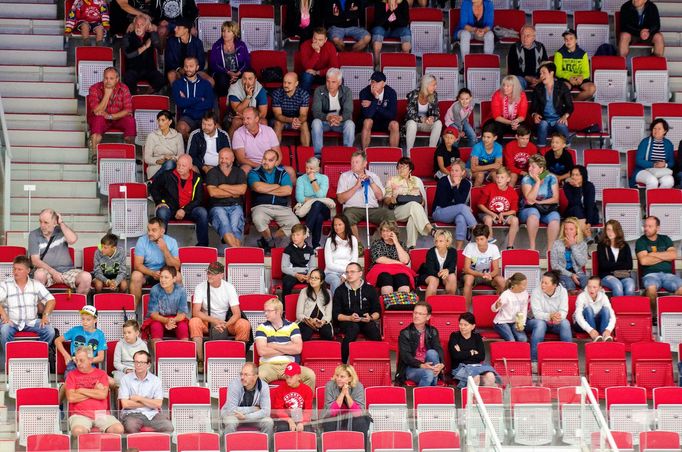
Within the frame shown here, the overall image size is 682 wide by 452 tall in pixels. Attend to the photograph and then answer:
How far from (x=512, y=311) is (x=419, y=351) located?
1206mm

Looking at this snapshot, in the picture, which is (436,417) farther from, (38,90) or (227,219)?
(38,90)

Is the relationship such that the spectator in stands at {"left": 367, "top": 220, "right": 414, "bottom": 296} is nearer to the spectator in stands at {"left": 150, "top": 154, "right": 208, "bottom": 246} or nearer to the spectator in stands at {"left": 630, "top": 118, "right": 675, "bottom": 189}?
the spectator in stands at {"left": 150, "top": 154, "right": 208, "bottom": 246}

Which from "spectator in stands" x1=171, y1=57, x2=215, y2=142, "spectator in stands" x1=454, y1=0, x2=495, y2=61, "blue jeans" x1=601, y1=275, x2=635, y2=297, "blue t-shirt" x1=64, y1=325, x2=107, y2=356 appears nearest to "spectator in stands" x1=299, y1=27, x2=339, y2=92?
"spectator in stands" x1=171, y1=57, x2=215, y2=142

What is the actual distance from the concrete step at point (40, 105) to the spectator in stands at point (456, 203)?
447 cm

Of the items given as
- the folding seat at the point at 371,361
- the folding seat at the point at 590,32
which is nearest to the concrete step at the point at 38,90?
the folding seat at the point at 371,361

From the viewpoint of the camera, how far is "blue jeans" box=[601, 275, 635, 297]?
1769 cm

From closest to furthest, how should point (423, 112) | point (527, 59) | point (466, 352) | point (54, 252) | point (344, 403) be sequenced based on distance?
1. point (344, 403)
2. point (466, 352)
3. point (54, 252)
4. point (423, 112)
5. point (527, 59)

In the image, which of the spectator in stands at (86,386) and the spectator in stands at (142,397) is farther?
the spectator in stands at (86,386)

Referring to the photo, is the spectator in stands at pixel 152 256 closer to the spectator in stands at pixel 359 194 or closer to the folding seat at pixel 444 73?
the spectator in stands at pixel 359 194

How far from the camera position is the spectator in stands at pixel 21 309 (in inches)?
635

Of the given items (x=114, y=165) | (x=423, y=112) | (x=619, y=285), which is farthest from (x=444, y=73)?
(x=114, y=165)

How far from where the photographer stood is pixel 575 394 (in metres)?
15.0

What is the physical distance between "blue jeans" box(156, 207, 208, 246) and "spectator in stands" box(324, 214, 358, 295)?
4.40ft

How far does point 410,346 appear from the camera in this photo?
1619 cm
